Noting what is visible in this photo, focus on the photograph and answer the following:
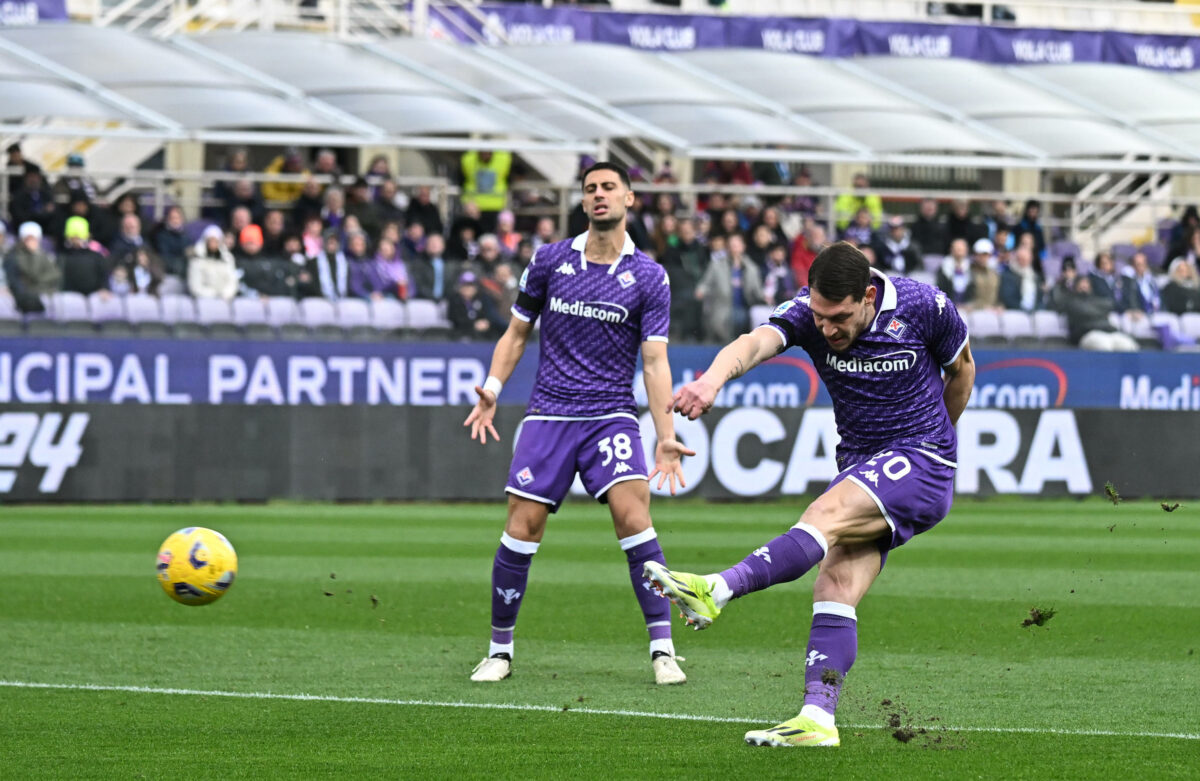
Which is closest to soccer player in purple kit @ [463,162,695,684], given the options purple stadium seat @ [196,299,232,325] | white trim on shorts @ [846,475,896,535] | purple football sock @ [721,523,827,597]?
white trim on shorts @ [846,475,896,535]

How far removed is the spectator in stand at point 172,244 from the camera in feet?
69.0

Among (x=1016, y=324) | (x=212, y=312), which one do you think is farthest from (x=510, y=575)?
(x=1016, y=324)

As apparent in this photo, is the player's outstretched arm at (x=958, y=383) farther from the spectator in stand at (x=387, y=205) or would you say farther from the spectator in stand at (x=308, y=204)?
the spectator in stand at (x=387, y=205)

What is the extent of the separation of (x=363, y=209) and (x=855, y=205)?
28.9ft

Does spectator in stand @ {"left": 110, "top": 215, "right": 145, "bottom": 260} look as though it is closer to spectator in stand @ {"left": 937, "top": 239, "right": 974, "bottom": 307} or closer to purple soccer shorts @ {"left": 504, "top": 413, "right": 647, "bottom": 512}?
spectator in stand @ {"left": 937, "top": 239, "right": 974, "bottom": 307}

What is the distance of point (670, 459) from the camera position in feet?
23.8

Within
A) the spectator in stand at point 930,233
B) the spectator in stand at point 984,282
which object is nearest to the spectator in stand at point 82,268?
the spectator in stand at point 984,282

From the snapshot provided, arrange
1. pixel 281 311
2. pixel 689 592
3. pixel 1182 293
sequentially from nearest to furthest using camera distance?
pixel 689 592 < pixel 281 311 < pixel 1182 293

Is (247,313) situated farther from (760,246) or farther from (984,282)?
(984,282)

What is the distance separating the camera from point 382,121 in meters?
25.6

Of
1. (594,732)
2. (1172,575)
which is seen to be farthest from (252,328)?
(594,732)

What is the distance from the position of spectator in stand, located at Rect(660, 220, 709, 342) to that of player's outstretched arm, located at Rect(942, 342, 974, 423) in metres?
14.4

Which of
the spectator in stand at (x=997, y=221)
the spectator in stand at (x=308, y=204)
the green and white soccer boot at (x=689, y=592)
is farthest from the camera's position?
the spectator in stand at (x=997, y=221)

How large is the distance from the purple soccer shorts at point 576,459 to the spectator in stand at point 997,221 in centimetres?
1860
